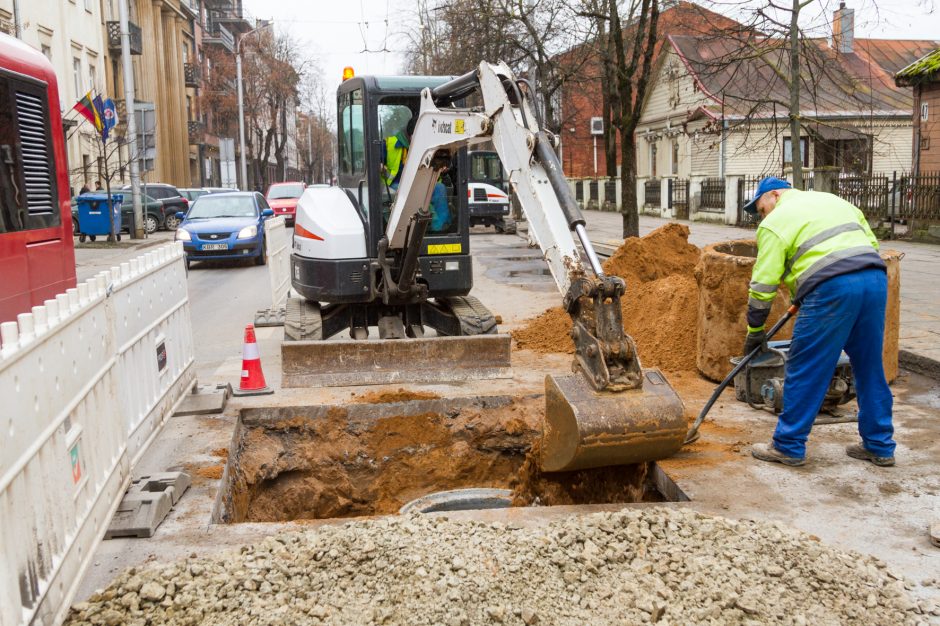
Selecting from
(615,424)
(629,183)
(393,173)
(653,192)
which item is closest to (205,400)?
(393,173)

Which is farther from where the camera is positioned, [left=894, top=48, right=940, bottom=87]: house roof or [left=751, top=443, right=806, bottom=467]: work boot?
[left=894, top=48, right=940, bottom=87]: house roof

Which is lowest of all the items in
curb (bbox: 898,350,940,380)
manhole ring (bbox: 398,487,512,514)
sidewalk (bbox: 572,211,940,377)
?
manhole ring (bbox: 398,487,512,514)

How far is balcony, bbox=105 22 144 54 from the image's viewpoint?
132 ft

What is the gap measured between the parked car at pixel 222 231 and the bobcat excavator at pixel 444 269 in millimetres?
10194

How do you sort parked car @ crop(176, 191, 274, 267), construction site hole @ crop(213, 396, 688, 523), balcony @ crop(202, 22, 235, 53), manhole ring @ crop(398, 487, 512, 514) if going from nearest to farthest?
manhole ring @ crop(398, 487, 512, 514) < construction site hole @ crop(213, 396, 688, 523) < parked car @ crop(176, 191, 274, 267) < balcony @ crop(202, 22, 235, 53)

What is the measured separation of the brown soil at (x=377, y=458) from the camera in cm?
662

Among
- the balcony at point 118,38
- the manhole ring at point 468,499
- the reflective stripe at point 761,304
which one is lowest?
the manhole ring at point 468,499

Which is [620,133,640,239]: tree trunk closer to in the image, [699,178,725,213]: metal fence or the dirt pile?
the dirt pile

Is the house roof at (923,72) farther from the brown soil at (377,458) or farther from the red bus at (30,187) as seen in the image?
the red bus at (30,187)

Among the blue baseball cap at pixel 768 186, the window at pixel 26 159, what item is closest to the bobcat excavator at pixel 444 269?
the blue baseball cap at pixel 768 186

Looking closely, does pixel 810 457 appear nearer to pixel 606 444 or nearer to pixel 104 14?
pixel 606 444

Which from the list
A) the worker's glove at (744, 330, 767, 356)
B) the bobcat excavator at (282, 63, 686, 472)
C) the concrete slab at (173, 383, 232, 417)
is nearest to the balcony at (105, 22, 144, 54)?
the bobcat excavator at (282, 63, 686, 472)

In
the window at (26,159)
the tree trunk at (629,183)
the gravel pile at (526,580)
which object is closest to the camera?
the gravel pile at (526,580)

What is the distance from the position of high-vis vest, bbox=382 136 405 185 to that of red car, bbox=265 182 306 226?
25707mm
